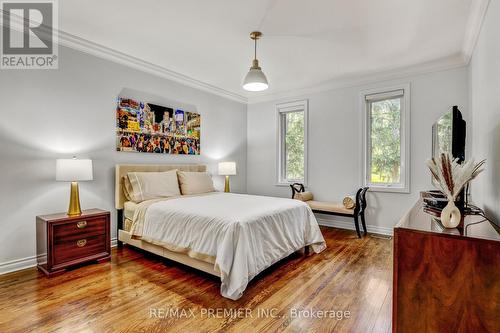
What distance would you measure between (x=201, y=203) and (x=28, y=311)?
5.58 ft

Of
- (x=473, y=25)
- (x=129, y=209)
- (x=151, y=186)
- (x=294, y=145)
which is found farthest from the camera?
(x=294, y=145)

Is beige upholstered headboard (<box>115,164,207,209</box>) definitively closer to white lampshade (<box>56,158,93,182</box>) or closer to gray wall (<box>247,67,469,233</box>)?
white lampshade (<box>56,158,93,182</box>)

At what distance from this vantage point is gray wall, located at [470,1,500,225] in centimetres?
182

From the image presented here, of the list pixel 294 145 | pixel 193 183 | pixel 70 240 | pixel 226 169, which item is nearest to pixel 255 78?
pixel 193 183

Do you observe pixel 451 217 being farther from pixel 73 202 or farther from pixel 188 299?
pixel 73 202

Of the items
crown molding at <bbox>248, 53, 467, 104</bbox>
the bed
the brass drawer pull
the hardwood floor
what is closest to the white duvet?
the bed

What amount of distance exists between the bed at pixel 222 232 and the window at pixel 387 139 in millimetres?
1736

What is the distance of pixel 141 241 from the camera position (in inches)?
123

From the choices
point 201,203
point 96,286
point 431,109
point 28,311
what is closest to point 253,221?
point 201,203

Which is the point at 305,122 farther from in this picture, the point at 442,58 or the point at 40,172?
the point at 40,172

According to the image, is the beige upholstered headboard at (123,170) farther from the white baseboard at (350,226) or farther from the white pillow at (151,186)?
the white baseboard at (350,226)

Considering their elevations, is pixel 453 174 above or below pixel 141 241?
above

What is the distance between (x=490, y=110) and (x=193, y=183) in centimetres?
349

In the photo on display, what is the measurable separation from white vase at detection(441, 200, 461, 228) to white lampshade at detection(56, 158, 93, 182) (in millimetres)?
3131
